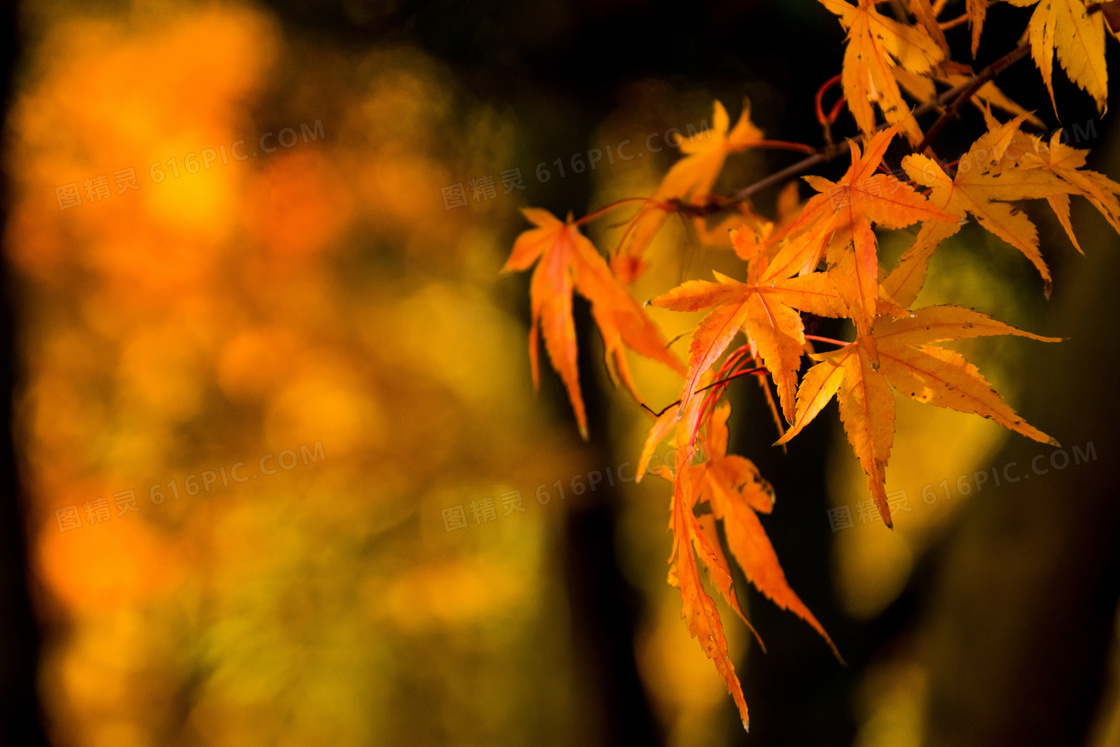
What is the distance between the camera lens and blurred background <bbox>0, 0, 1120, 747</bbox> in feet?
4.71

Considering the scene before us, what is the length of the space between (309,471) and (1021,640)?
253 cm

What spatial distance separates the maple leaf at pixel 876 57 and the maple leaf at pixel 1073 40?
5 cm

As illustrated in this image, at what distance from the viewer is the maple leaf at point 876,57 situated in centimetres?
41

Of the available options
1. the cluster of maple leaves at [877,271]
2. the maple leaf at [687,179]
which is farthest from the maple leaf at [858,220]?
the maple leaf at [687,179]

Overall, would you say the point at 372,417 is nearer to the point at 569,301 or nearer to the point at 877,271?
the point at 569,301

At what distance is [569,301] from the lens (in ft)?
2.03

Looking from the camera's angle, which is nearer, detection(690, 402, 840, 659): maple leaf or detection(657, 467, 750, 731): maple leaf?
detection(657, 467, 750, 731): maple leaf

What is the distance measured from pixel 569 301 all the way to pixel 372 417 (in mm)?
2346

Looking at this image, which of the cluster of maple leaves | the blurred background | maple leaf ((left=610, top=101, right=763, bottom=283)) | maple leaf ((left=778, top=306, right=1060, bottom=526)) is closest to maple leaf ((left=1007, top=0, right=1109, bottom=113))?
the cluster of maple leaves

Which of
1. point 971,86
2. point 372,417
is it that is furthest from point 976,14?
point 372,417

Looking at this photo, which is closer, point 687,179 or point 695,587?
point 695,587

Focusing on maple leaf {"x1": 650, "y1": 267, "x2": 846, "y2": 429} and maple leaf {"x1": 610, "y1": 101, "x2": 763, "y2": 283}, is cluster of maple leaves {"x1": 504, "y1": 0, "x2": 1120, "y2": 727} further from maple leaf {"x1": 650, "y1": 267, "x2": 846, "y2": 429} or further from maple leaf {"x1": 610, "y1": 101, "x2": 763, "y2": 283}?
maple leaf {"x1": 610, "y1": 101, "x2": 763, "y2": 283}

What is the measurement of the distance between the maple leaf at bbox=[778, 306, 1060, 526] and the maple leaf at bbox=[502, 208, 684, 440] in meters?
0.20

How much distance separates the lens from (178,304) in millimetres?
2756
